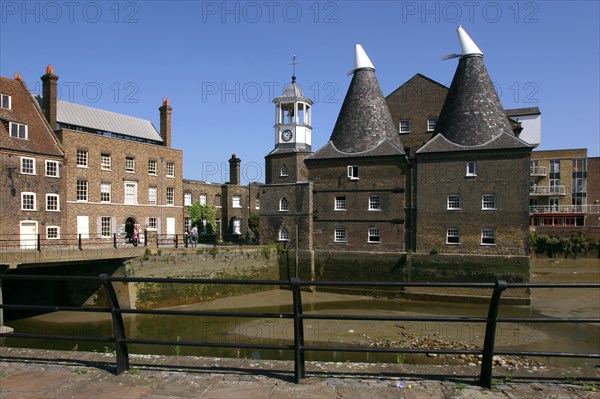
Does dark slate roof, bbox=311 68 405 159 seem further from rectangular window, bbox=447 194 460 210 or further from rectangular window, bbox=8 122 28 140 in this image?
rectangular window, bbox=8 122 28 140

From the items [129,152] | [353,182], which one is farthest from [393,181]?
[129,152]

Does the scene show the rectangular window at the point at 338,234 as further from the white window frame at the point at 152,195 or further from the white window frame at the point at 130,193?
the white window frame at the point at 130,193

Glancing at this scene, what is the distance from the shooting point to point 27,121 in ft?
102

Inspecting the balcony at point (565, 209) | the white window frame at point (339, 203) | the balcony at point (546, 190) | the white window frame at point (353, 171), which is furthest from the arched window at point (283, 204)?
the balcony at point (546, 190)

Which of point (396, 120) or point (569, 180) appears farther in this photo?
point (569, 180)

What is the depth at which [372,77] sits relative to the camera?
3588 centimetres

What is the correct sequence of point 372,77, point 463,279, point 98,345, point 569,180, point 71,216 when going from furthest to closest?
point 569,180 < point 372,77 < point 71,216 < point 463,279 < point 98,345

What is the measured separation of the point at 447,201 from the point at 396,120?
10204 mm

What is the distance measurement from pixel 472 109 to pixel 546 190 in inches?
1348

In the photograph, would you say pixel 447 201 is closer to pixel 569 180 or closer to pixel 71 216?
pixel 71 216

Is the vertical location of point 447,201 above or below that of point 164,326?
above

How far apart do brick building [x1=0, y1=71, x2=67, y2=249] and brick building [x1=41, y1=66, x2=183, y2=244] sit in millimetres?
857

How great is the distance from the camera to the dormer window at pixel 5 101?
30.6 meters

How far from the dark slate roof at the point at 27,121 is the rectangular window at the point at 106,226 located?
18.4ft
